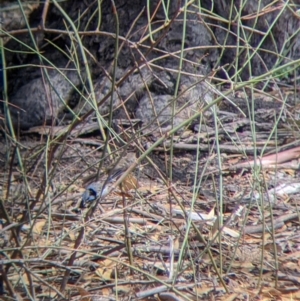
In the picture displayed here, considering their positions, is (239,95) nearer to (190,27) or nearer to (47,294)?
(190,27)

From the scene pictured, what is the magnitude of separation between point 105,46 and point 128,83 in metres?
0.33

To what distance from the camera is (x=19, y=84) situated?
5.52 meters

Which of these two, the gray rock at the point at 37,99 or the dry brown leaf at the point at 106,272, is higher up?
the dry brown leaf at the point at 106,272

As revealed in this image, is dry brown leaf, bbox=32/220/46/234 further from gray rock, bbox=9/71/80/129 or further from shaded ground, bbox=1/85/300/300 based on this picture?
gray rock, bbox=9/71/80/129

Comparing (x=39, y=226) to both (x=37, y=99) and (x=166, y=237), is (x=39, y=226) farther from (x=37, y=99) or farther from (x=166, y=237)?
(x=37, y=99)

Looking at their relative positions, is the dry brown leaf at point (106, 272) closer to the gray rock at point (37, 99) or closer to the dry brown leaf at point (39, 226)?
the dry brown leaf at point (39, 226)

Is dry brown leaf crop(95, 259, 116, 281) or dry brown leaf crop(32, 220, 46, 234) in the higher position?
dry brown leaf crop(95, 259, 116, 281)

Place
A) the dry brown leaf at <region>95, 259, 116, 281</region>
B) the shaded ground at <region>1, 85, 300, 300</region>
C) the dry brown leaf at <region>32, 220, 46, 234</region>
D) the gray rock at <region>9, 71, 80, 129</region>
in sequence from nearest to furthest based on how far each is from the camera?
the shaded ground at <region>1, 85, 300, 300</region>
the dry brown leaf at <region>95, 259, 116, 281</region>
the dry brown leaf at <region>32, 220, 46, 234</region>
the gray rock at <region>9, 71, 80, 129</region>

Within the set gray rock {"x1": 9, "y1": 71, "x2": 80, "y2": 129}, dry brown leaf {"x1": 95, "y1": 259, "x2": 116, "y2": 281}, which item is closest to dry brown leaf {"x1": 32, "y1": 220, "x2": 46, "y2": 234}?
dry brown leaf {"x1": 95, "y1": 259, "x2": 116, "y2": 281}

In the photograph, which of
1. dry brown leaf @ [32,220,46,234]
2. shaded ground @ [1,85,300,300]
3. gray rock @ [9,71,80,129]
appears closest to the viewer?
shaded ground @ [1,85,300,300]

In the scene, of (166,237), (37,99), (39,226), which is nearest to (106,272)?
(166,237)

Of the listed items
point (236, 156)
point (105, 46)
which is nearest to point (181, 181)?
point (236, 156)

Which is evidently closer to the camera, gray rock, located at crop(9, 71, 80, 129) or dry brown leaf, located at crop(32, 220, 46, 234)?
dry brown leaf, located at crop(32, 220, 46, 234)

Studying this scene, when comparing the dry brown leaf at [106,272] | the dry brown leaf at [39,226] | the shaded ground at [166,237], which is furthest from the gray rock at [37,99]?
the dry brown leaf at [106,272]
